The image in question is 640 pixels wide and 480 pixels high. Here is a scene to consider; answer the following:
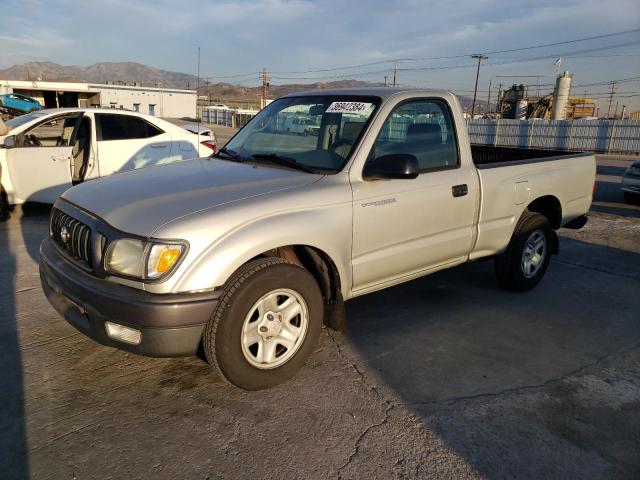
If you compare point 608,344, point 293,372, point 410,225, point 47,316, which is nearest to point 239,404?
point 293,372

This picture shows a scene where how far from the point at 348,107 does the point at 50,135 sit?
6501 millimetres

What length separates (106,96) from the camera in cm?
5788

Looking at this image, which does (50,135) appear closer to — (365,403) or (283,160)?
(283,160)

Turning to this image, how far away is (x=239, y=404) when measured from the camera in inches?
117

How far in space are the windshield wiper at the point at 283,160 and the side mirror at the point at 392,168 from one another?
40cm

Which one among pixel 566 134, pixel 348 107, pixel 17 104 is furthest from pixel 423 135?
pixel 17 104

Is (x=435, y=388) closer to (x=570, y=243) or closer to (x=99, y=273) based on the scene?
(x=99, y=273)

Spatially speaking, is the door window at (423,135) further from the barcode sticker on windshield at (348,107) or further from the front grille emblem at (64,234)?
the front grille emblem at (64,234)

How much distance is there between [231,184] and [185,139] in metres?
5.72

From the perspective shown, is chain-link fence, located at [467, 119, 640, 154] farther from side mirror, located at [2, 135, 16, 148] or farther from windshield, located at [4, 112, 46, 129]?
side mirror, located at [2, 135, 16, 148]

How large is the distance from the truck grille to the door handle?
2629 millimetres

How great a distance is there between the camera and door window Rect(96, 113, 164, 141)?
7617 millimetres

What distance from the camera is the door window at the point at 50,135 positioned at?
758cm

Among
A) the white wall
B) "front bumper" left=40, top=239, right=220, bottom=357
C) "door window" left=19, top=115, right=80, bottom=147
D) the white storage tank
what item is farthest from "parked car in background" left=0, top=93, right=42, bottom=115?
the white storage tank
